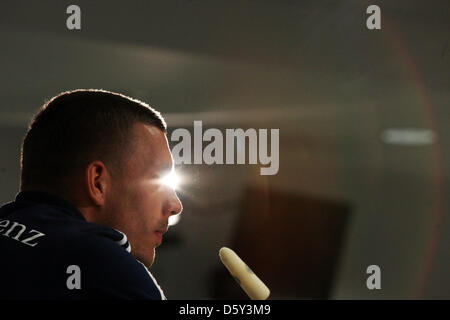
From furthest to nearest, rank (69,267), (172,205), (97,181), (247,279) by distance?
1. (247,279)
2. (172,205)
3. (97,181)
4. (69,267)

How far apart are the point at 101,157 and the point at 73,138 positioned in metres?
0.06

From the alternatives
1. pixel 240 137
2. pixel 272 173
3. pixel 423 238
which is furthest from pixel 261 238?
pixel 423 238

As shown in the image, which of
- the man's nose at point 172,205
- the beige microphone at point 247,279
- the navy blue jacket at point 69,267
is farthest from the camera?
the beige microphone at point 247,279

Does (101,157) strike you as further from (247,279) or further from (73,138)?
(247,279)

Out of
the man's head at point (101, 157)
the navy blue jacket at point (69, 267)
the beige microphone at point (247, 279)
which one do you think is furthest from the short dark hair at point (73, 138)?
the beige microphone at point (247, 279)

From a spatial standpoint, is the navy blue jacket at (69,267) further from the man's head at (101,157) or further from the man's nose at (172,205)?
the man's nose at (172,205)

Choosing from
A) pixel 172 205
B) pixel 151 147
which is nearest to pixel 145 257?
pixel 172 205

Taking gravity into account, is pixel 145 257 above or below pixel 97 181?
below

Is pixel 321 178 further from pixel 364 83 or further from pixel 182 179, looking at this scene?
pixel 182 179

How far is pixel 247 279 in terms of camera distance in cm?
121

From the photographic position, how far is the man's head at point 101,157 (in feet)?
2.95

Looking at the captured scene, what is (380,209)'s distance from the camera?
3.20m
